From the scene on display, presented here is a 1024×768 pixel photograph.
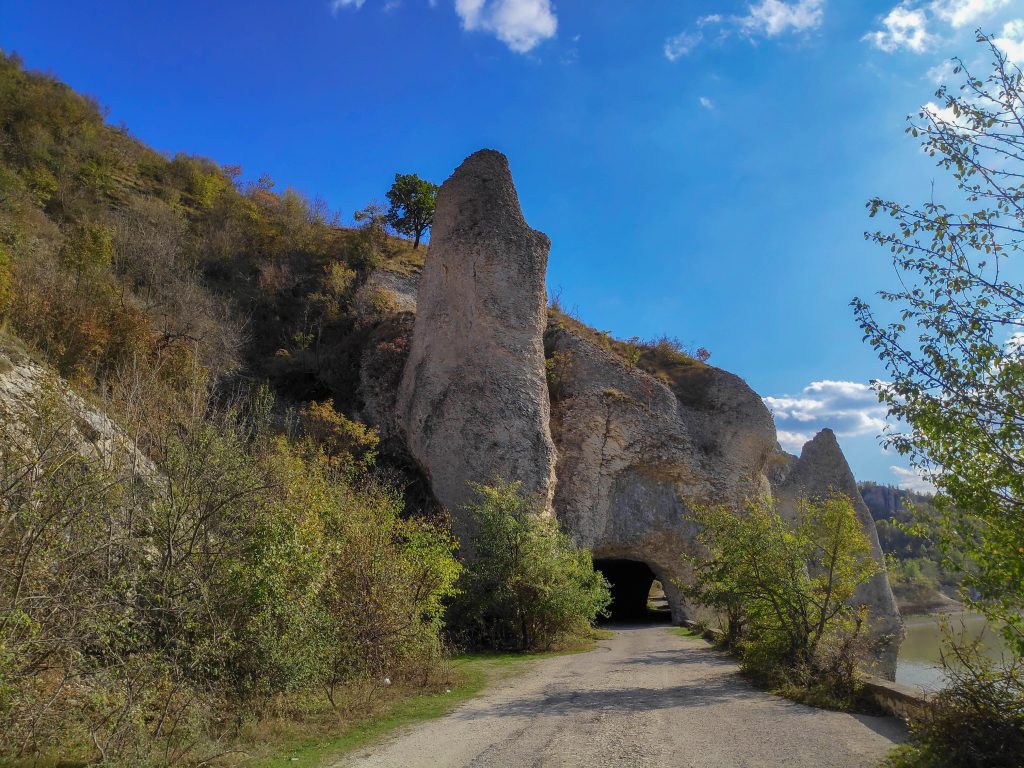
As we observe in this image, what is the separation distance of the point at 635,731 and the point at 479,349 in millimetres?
14357

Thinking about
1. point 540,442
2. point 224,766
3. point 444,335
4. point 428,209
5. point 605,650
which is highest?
point 428,209

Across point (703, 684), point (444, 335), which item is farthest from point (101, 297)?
point (703, 684)

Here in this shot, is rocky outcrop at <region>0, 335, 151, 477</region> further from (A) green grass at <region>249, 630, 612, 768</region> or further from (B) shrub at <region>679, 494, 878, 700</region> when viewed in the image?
(B) shrub at <region>679, 494, 878, 700</region>

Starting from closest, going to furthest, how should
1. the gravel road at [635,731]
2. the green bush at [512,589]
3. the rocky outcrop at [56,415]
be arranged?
the gravel road at [635,731], the rocky outcrop at [56,415], the green bush at [512,589]

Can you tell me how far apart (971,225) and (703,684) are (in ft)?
26.5

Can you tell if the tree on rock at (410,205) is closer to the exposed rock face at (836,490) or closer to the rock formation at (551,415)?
the rock formation at (551,415)

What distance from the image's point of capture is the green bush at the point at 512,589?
48.8 ft

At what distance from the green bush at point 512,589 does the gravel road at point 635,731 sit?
406 centimetres

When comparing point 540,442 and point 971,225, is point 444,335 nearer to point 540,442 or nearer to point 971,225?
point 540,442

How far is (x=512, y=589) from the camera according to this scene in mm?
14844

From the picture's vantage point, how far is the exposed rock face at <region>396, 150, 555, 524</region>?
19125 millimetres

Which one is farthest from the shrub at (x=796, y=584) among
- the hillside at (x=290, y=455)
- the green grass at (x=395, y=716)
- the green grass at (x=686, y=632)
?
the green grass at (x=686, y=632)

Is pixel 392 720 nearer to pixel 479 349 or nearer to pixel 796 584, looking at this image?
pixel 796 584

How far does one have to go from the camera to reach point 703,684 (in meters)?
10.4
